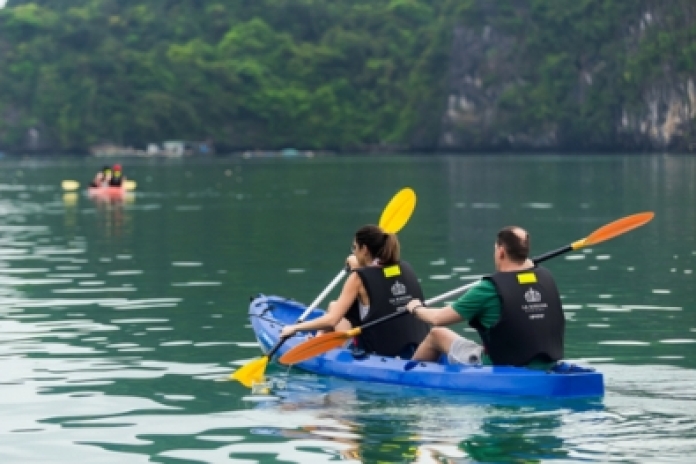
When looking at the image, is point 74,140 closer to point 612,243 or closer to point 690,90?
point 690,90

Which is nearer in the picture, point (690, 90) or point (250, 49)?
point (690, 90)

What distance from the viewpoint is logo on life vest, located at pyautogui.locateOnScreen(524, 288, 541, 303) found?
11.9m

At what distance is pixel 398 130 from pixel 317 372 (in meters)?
138

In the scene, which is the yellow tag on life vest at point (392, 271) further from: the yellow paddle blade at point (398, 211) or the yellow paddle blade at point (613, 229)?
the yellow paddle blade at point (398, 211)

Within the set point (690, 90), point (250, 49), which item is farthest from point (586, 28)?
point (250, 49)

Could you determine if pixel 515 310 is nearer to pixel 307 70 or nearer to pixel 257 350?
pixel 257 350

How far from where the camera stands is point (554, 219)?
110ft

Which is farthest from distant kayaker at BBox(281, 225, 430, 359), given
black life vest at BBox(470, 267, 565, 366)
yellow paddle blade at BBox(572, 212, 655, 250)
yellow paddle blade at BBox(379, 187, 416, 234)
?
yellow paddle blade at BBox(379, 187, 416, 234)

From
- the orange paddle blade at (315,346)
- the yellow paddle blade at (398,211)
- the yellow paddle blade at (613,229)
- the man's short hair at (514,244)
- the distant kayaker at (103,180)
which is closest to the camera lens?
the man's short hair at (514,244)

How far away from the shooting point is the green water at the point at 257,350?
35.8ft

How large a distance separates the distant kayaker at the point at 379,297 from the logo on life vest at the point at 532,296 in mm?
1463

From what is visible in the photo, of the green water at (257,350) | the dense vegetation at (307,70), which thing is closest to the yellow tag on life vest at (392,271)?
the green water at (257,350)

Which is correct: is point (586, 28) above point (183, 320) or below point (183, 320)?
above

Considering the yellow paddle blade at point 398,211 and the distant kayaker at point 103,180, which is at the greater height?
the yellow paddle blade at point 398,211
